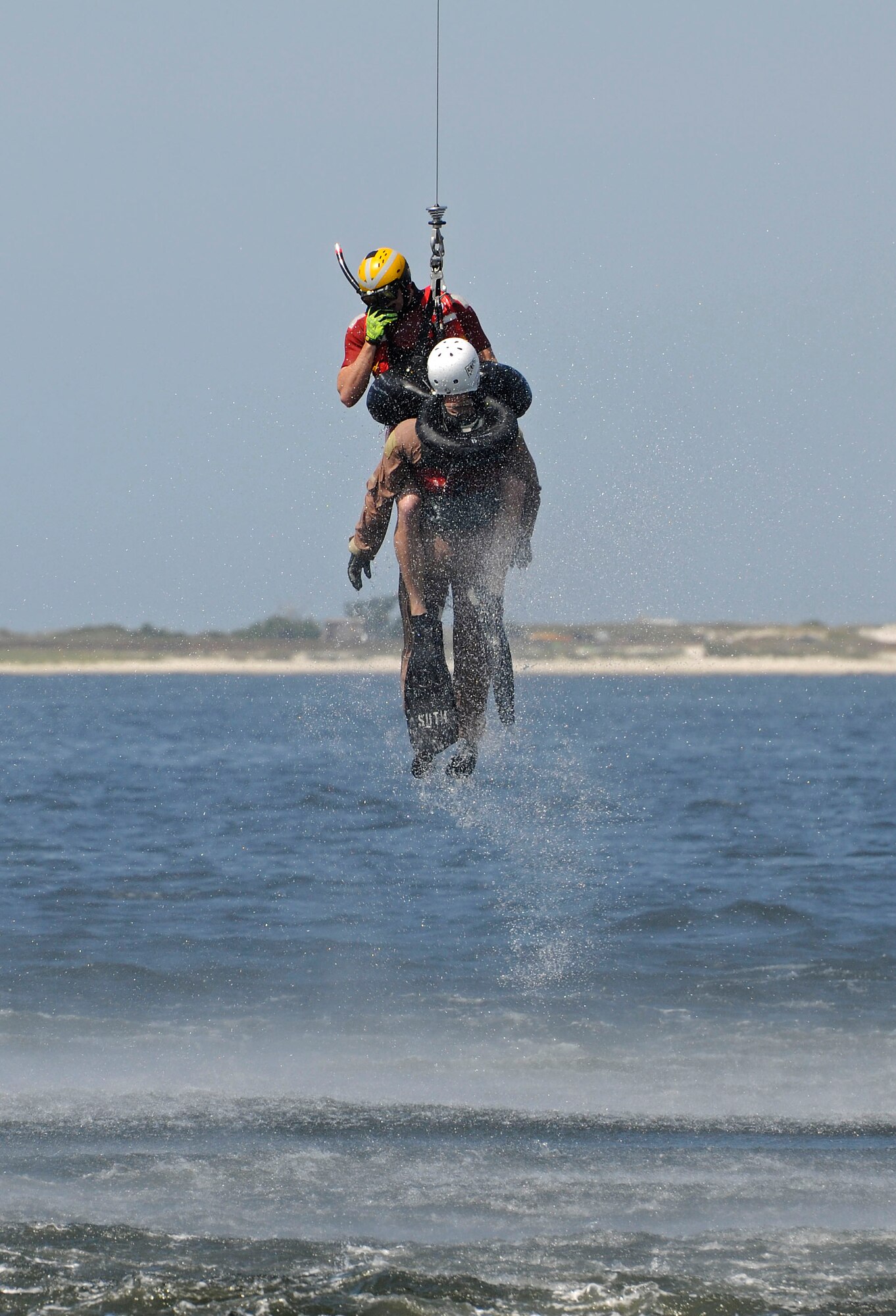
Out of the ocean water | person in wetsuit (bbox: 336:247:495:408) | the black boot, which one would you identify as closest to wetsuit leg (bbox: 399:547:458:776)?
the black boot

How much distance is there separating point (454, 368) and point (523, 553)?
4.96 ft

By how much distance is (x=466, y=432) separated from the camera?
994 centimetres

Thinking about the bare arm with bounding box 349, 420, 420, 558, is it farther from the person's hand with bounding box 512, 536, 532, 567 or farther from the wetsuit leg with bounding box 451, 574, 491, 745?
the person's hand with bounding box 512, 536, 532, 567

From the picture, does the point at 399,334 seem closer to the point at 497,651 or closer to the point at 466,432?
the point at 466,432

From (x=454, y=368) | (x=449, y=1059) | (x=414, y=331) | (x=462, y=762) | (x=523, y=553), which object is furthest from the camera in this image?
(x=449, y=1059)

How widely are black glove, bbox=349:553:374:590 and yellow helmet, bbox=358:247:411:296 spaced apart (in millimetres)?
1822

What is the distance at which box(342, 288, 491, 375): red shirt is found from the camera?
10.1 metres

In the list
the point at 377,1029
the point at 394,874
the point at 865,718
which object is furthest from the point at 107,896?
the point at 865,718

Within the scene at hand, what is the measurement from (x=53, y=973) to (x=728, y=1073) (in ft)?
21.4

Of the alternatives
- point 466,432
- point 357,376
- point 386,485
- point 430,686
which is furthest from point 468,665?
point 357,376

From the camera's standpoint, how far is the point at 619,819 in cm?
2608

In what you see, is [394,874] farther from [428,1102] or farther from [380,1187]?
[380,1187]

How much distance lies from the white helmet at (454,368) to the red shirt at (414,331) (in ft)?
1.40

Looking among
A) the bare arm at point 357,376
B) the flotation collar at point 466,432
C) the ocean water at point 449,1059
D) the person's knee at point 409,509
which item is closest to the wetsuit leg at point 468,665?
the ocean water at point 449,1059
